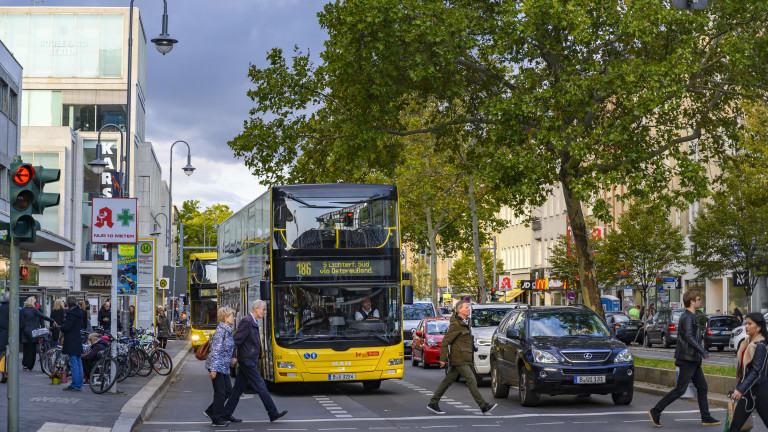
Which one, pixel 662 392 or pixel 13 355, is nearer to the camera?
pixel 13 355

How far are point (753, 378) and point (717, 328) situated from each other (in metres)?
36.7

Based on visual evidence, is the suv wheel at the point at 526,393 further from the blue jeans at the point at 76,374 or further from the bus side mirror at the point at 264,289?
the blue jeans at the point at 76,374

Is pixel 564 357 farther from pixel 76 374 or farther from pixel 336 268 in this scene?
pixel 76 374

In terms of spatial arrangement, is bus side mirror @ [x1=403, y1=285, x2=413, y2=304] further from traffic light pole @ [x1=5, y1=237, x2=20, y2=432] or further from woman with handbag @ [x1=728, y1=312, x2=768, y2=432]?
woman with handbag @ [x1=728, y1=312, x2=768, y2=432]

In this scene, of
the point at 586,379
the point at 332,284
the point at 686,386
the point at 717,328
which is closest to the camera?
the point at 686,386

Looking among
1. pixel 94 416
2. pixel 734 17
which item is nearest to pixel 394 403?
pixel 94 416

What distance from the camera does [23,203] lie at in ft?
39.7

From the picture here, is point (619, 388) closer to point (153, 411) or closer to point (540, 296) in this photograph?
point (153, 411)

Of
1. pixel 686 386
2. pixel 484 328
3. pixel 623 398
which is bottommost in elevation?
pixel 623 398

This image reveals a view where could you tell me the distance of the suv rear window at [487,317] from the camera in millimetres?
27906

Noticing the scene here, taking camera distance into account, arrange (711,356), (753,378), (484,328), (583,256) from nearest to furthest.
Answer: (753,378)
(484,328)
(583,256)
(711,356)

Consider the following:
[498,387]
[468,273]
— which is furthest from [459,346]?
[468,273]

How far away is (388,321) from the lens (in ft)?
Answer: 76.6

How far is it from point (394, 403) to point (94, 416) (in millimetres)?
6158
